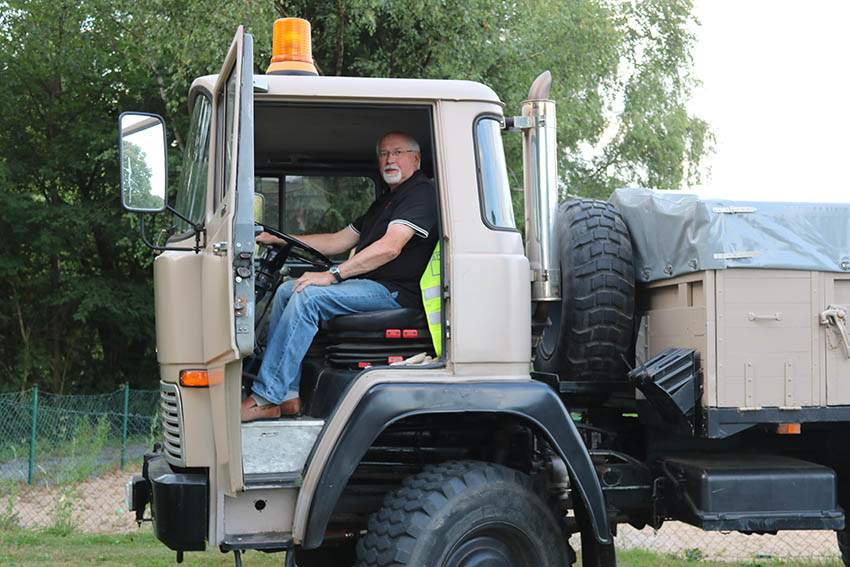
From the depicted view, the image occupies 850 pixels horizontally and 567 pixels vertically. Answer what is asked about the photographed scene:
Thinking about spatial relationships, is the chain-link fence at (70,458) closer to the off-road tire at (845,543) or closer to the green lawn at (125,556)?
the green lawn at (125,556)

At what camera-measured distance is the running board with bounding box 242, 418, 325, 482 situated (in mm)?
3736

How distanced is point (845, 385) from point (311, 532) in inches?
98.5

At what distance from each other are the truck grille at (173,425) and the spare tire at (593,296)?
182cm

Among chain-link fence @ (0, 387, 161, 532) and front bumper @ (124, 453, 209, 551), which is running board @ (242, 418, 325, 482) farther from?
chain-link fence @ (0, 387, 161, 532)

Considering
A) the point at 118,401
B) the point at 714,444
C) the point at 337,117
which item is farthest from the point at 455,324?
the point at 118,401

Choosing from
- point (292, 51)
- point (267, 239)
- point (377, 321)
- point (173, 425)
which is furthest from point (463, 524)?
point (292, 51)

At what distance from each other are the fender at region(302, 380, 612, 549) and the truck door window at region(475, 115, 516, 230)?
2.37ft

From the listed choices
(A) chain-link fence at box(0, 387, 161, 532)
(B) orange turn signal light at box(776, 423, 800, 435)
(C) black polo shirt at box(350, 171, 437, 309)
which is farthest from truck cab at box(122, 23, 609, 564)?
(A) chain-link fence at box(0, 387, 161, 532)

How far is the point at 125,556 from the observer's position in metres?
6.96

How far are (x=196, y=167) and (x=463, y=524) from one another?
81.1 inches

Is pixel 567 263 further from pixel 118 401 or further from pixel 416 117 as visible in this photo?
pixel 118 401

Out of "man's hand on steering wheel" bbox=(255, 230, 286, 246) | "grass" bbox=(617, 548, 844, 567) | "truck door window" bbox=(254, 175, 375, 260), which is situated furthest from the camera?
"grass" bbox=(617, 548, 844, 567)

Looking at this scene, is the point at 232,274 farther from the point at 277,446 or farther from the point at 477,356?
the point at 477,356

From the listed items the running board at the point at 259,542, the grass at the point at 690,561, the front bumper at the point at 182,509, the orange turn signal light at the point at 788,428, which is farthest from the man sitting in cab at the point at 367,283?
the grass at the point at 690,561
